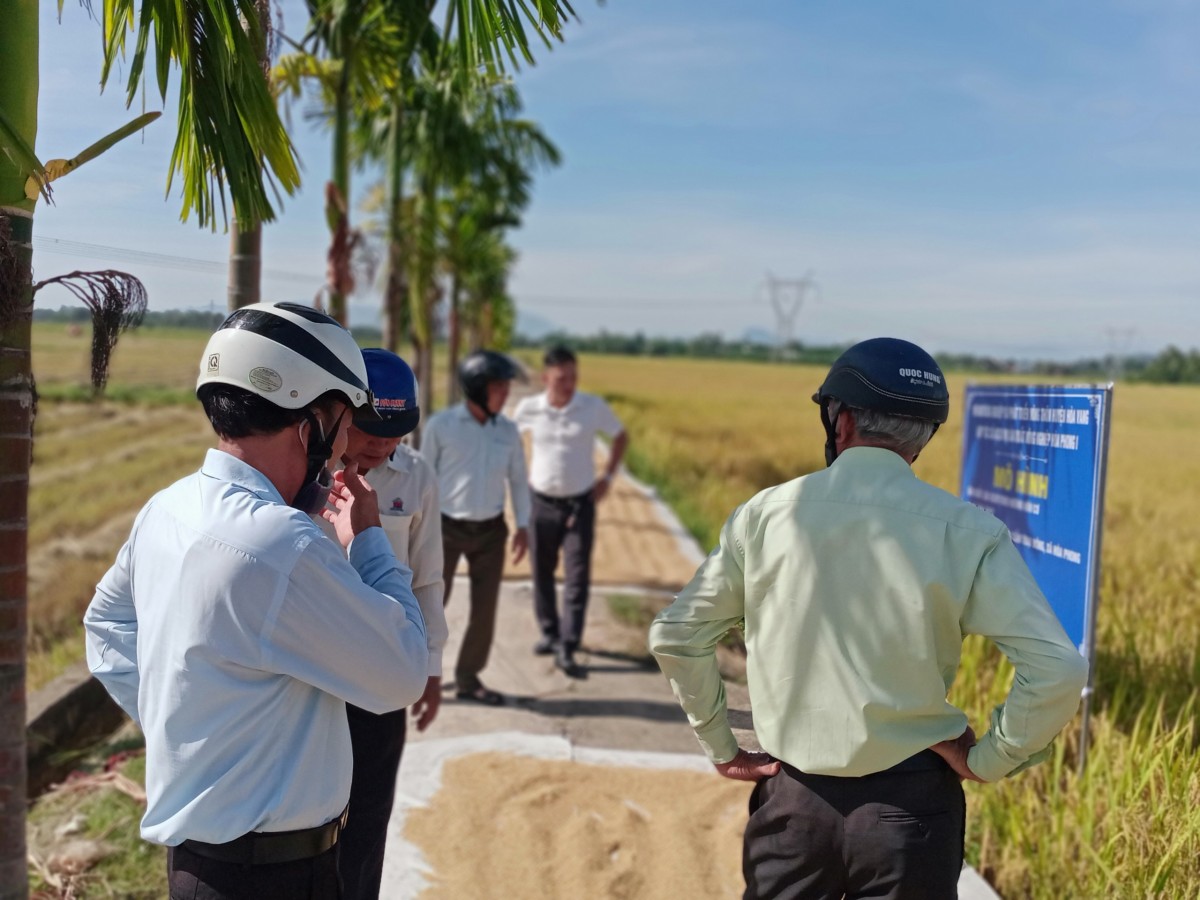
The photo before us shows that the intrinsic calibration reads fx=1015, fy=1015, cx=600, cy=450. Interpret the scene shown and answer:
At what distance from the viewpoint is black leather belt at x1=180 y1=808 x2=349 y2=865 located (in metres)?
1.93

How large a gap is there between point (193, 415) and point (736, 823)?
39.6 m

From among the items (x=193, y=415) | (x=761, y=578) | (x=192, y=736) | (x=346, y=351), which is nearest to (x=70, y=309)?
(x=346, y=351)

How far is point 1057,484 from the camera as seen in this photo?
162 inches

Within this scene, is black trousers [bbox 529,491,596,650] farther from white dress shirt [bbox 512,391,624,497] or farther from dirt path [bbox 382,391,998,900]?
dirt path [bbox 382,391,998,900]

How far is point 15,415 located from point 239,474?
135 cm

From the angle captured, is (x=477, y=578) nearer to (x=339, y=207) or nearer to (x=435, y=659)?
(x=435, y=659)

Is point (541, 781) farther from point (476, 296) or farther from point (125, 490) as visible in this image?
point (476, 296)

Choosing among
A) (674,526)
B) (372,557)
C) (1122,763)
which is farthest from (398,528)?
(674,526)

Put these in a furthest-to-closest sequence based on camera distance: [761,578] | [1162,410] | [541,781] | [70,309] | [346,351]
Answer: [1162,410] → [541,781] → [70,309] → [761,578] → [346,351]

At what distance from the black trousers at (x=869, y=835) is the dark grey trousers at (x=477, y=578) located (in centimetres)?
354

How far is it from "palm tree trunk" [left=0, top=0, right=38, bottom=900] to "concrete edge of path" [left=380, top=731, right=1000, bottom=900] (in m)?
1.37

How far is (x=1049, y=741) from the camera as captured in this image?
2.21 m

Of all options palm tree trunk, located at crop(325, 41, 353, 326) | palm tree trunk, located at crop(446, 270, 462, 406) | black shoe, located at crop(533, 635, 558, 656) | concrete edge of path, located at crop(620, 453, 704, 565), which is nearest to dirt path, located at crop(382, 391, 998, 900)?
black shoe, located at crop(533, 635, 558, 656)

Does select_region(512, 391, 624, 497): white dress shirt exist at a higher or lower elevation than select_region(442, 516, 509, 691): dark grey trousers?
higher
